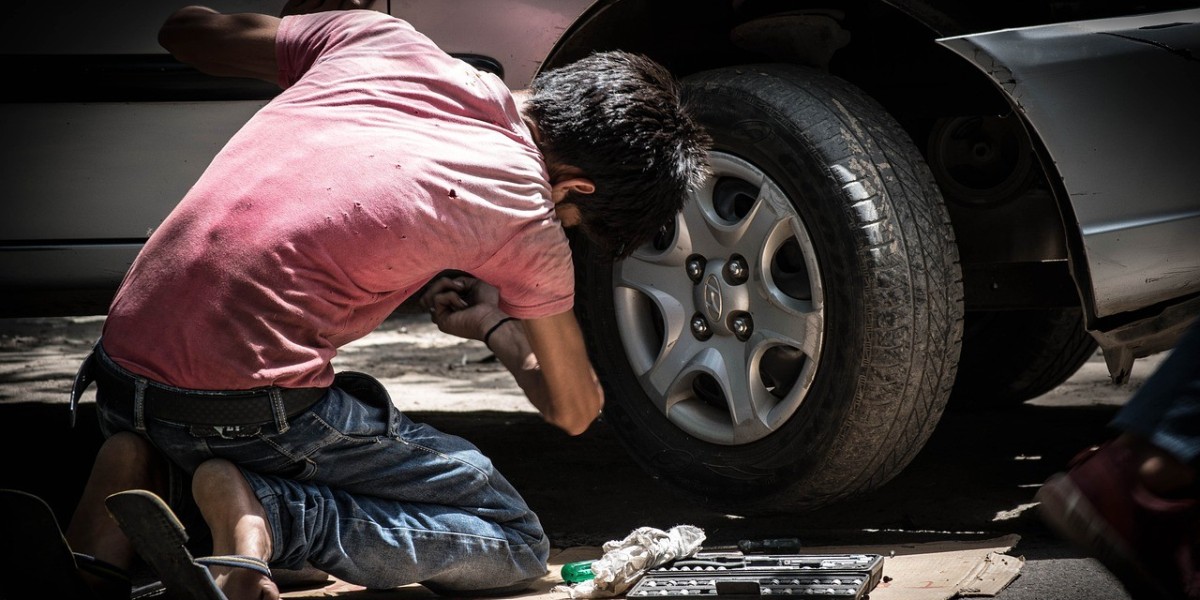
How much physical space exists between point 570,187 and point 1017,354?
223 cm

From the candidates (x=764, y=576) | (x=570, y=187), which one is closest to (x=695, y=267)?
(x=570, y=187)

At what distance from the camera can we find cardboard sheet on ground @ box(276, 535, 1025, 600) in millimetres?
2275

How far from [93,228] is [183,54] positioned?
782 millimetres

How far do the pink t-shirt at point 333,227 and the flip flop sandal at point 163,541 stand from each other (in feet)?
0.96

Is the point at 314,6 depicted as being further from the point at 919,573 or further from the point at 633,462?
the point at 919,573

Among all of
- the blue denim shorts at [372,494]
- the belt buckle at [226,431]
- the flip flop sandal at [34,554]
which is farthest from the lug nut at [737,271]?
the flip flop sandal at [34,554]

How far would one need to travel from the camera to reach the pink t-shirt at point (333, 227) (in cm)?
198

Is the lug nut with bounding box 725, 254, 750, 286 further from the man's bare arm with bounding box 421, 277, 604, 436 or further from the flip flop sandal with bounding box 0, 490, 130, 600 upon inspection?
the flip flop sandal with bounding box 0, 490, 130, 600

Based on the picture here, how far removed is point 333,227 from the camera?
198 cm

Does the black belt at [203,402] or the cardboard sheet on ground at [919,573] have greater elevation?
the black belt at [203,402]

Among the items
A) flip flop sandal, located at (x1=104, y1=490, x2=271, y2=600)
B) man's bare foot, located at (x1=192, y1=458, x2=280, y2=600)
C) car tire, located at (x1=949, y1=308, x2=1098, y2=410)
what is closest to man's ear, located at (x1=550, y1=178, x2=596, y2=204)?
man's bare foot, located at (x1=192, y1=458, x2=280, y2=600)

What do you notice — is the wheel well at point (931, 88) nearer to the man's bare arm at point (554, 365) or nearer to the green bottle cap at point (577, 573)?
the man's bare arm at point (554, 365)

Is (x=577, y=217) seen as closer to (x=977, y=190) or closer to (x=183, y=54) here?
(x=183, y=54)

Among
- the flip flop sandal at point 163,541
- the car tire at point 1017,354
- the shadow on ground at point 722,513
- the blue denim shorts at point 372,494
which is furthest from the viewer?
the car tire at point 1017,354
